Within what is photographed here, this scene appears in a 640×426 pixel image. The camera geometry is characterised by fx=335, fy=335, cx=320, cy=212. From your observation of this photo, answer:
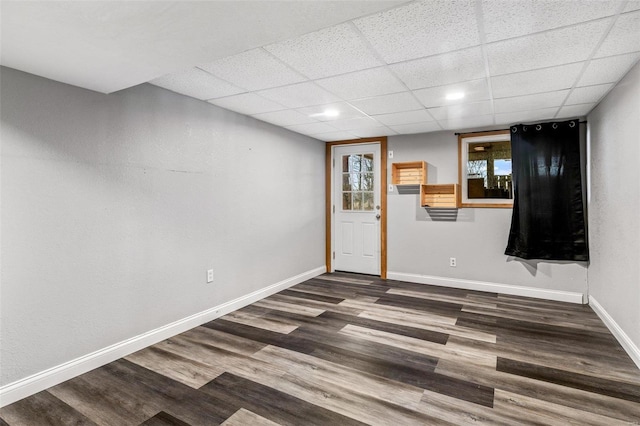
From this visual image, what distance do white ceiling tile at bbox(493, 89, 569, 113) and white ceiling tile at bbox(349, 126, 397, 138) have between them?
4.77ft

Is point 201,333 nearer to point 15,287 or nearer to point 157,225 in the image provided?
point 157,225

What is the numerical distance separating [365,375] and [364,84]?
232 centimetres

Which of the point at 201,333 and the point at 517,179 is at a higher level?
the point at 517,179

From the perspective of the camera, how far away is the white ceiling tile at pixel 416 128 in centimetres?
438

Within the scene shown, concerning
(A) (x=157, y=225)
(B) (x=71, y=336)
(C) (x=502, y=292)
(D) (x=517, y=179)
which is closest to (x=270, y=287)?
(A) (x=157, y=225)

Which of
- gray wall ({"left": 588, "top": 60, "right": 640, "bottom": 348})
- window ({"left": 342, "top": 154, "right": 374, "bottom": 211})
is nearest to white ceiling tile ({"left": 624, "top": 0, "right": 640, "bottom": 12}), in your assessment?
gray wall ({"left": 588, "top": 60, "right": 640, "bottom": 348})

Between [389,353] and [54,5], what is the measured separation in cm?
295

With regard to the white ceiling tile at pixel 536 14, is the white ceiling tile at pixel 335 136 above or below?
above

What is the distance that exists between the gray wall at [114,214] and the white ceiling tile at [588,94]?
3.31m

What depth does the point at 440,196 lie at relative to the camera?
16.1ft

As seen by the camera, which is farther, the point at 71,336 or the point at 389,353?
the point at 389,353

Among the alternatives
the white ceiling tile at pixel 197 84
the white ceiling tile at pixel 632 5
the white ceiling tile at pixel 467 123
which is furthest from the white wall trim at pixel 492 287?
the white ceiling tile at pixel 197 84

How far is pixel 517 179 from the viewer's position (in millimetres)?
Result: 4301

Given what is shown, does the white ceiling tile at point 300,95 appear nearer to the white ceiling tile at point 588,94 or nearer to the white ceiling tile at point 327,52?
the white ceiling tile at point 327,52
